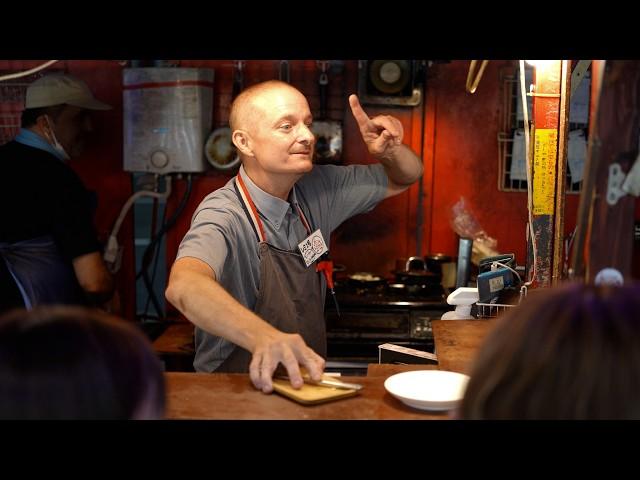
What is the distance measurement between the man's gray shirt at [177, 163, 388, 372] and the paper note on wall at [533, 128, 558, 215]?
2.92 ft

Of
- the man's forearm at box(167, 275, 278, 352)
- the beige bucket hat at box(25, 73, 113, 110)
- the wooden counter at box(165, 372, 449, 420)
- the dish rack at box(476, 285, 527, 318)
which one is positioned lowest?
the wooden counter at box(165, 372, 449, 420)

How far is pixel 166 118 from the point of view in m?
4.19

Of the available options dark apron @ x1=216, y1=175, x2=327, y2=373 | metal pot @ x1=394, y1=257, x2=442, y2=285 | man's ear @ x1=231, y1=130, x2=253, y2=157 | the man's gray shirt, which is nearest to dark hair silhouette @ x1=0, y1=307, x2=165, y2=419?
the man's gray shirt

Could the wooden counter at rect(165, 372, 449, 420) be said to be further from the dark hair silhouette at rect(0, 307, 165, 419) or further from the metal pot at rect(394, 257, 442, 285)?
the metal pot at rect(394, 257, 442, 285)

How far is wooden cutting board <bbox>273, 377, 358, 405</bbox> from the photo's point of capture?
5.58 feet

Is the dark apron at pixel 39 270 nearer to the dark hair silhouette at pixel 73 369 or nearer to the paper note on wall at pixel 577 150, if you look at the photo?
the dark hair silhouette at pixel 73 369

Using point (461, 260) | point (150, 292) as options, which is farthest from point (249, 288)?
point (150, 292)

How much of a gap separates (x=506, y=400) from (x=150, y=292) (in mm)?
3753

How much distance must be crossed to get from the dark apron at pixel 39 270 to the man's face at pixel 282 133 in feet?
4.21

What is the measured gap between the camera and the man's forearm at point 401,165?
292cm

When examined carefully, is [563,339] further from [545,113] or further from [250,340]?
[545,113]

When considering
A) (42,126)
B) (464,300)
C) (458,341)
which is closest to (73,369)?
(458,341)


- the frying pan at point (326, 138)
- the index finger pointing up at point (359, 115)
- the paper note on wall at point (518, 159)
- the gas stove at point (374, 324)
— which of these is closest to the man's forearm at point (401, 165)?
the index finger pointing up at point (359, 115)
